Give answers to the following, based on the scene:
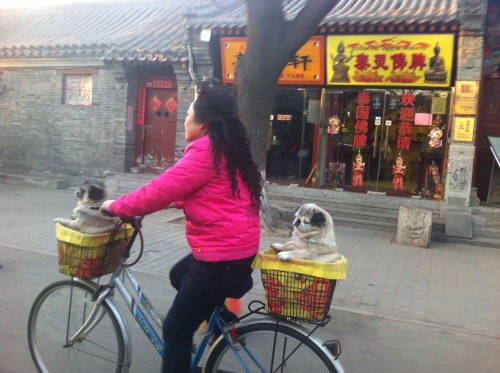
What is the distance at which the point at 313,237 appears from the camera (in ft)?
8.48

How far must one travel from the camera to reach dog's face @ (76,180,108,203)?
2.93m

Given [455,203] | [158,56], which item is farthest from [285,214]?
[158,56]

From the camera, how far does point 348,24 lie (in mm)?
9180

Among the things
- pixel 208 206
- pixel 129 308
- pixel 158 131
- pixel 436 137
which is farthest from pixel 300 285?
pixel 158 131

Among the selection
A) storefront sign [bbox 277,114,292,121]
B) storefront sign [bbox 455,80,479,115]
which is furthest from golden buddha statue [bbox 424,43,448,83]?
storefront sign [bbox 277,114,292,121]

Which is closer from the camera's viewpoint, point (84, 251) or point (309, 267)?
point (309, 267)

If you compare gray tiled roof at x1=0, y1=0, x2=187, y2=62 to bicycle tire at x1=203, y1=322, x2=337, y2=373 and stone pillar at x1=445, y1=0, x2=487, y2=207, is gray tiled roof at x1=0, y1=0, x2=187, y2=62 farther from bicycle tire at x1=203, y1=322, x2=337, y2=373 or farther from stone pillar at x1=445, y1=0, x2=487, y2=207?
bicycle tire at x1=203, y1=322, x2=337, y2=373

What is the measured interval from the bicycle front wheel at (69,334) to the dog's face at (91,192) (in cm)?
52

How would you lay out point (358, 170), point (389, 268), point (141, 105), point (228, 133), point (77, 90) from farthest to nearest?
point (77, 90) < point (141, 105) < point (358, 170) < point (389, 268) < point (228, 133)

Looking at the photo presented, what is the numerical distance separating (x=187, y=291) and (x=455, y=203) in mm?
7608

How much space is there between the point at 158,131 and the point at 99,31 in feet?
14.2

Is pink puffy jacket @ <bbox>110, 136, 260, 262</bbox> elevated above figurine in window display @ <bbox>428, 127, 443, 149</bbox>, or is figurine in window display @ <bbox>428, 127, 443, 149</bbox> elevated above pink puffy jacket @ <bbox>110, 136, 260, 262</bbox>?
figurine in window display @ <bbox>428, 127, 443, 149</bbox>

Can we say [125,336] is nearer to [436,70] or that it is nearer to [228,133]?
[228,133]

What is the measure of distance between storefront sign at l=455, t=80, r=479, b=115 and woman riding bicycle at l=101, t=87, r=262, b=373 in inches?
291
